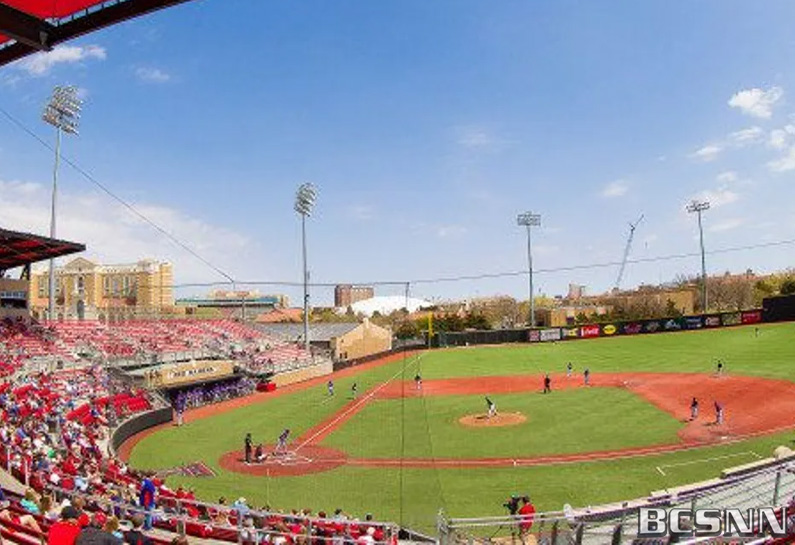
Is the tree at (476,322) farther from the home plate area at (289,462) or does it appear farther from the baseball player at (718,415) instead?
the home plate area at (289,462)

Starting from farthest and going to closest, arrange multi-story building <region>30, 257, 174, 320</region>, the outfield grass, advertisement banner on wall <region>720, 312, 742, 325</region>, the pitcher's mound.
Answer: multi-story building <region>30, 257, 174, 320</region> → advertisement banner on wall <region>720, 312, 742, 325</region> → the pitcher's mound → the outfield grass

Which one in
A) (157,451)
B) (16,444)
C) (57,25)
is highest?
(57,25)

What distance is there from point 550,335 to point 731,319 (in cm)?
1692

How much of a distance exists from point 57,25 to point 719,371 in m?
38.5

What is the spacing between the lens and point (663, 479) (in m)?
19.8

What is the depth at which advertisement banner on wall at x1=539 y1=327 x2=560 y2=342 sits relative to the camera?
227 feet

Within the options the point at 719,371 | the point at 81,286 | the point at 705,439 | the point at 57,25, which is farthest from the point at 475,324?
the point at 57,25

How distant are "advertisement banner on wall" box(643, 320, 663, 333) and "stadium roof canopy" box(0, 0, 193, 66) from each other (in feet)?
212

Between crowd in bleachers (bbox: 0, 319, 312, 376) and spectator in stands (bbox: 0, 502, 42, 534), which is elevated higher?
crowd in bleachers (bbox: 0, 319, 312, 376)

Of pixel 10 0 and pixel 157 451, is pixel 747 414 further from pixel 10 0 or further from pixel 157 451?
pixel 10 0

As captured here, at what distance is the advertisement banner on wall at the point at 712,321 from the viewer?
64.3 meters

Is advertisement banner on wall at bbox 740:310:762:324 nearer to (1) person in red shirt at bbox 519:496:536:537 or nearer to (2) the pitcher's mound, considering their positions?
(2) the pitcher's mound

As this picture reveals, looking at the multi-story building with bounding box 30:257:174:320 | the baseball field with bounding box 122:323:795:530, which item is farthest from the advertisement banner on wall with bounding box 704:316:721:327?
the multi-story building with bounding box 30:257:174:320

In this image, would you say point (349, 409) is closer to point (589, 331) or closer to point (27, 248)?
point (27, 248)
